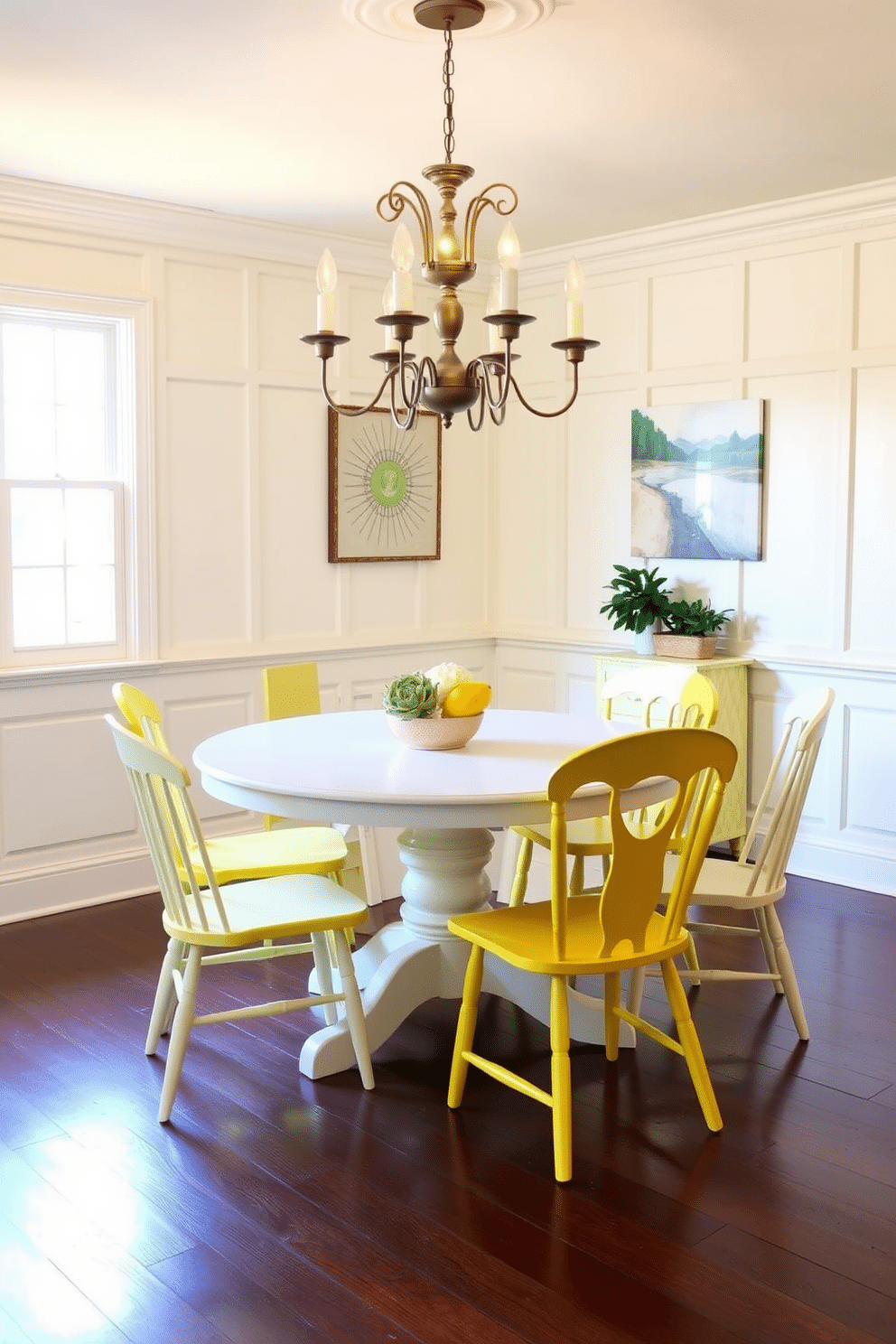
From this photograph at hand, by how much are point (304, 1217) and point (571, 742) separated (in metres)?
1.40

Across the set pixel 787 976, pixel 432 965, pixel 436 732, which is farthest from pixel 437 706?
pixel 787 976

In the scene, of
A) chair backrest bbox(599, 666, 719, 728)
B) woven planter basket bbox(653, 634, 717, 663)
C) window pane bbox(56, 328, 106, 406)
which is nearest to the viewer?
chair backrest bbox(599, 666, 719, 728)

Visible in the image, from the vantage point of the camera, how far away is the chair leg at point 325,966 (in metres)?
3.29

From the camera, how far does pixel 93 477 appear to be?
4.78m

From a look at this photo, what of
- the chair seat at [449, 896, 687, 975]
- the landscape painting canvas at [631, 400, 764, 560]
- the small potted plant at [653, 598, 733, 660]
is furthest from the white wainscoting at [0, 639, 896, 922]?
the chair seat at [449, 896, 687, 975]

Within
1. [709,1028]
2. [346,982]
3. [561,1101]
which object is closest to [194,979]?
[346,982]

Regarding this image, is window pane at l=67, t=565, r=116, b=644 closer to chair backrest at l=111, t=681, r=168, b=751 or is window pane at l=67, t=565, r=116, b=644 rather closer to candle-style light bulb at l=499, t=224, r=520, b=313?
chair backrest at l=111, t=681, r=168, b=751

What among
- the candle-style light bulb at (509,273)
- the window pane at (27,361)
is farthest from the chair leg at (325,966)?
the window pane at (27,361)

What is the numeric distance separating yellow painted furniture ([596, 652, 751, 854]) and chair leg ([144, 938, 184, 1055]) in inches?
91.2

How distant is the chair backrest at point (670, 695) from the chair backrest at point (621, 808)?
0.94 metres

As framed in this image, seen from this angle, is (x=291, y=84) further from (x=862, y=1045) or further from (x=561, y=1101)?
(x=862, y=1045)

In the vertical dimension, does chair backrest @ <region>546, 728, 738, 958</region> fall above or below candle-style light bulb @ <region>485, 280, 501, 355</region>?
below

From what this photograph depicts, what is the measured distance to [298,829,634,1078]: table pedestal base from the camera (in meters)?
3.16

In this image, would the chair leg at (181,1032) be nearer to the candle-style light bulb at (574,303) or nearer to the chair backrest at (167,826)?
the chair backrest at (167,826)
